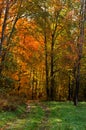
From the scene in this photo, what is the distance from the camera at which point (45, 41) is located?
1991 inches

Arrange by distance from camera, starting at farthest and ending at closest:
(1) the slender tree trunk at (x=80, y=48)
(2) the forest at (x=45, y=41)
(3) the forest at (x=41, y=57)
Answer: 1. (1) the slender tree trunk at (x=80, y=48)
2. (2) the forest at (x=45, y=41)
3. (3) the forest at (x=41, y=57)

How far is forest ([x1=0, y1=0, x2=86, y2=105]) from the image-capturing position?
115ft

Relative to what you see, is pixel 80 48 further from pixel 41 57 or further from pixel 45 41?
pixel 41 57

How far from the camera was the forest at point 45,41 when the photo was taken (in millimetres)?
34938

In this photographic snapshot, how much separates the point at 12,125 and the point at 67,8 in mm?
31714

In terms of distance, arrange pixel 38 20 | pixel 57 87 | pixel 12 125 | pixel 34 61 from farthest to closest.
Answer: pixel 57 87, pixel 34 61, pixel 38 20, pixel 12 125

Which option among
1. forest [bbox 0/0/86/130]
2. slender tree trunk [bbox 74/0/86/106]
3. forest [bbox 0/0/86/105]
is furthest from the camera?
slender tree trunk [bbox 74/0/86/106]

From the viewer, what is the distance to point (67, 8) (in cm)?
4744

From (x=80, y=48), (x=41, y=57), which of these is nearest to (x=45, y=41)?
(x=41, y=57)

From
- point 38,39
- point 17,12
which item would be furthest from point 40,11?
point 38,39

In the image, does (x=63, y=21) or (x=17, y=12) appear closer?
(x=17, y=12)

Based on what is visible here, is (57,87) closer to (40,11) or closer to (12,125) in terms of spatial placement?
(40,11)

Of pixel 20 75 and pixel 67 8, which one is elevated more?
pixel 67 8

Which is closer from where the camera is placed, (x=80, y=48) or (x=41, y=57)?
(x=80, y=48)
